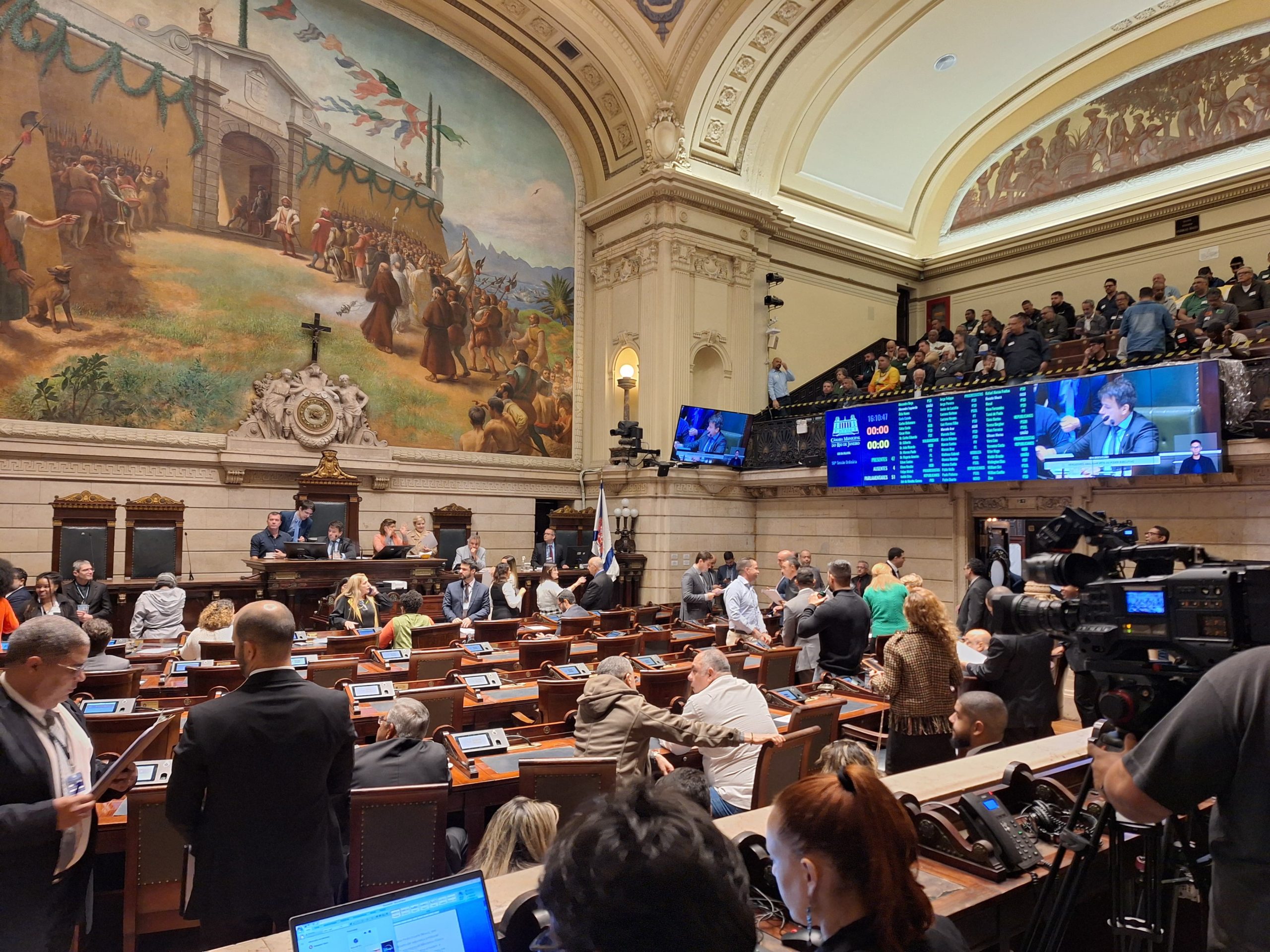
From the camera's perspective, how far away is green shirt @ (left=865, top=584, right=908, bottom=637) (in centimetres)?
756

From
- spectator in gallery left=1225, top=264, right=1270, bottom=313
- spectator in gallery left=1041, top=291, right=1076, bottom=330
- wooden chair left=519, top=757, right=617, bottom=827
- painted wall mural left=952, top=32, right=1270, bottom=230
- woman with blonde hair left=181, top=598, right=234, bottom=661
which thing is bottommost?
wooden chair left=519, top=757, right=617, bottom=827

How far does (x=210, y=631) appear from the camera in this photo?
6.68 metres

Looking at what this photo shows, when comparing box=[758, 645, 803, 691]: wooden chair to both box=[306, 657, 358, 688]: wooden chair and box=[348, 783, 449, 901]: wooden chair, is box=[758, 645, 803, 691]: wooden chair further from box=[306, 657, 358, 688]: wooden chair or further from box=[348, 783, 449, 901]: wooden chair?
box=[348, 783, 449, 901]: wooden chair

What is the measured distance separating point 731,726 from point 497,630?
14.6ft

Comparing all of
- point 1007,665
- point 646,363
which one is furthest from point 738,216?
point 1007,665

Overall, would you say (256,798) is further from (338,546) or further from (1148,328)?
(1148,328)

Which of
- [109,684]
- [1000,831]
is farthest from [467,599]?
[1000,831]

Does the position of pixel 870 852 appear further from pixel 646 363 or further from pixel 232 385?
pixel 646 363

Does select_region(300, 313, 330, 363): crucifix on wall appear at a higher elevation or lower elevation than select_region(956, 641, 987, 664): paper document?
higher

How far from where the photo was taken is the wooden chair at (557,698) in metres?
5.18

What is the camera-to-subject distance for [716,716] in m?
4.05

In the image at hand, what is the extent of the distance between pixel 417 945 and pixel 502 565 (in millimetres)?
8514

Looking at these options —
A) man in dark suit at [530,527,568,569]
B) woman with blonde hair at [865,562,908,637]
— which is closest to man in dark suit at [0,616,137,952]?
woman with blonde hair at [865,562,908,637]

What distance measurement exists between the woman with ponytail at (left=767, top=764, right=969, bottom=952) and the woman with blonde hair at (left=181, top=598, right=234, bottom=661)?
6.24 meters
